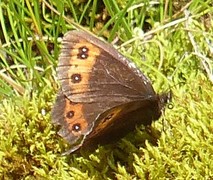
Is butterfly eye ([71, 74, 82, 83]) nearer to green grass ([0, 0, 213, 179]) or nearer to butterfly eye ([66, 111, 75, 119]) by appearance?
butterfly eye ([66, 111, 75, 119])

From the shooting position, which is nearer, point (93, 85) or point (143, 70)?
point (93, 85)

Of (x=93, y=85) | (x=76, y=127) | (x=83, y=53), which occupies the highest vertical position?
(x=83, y=53)

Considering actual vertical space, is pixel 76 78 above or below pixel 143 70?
above

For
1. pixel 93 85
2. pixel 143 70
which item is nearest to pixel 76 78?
pixel 93 85

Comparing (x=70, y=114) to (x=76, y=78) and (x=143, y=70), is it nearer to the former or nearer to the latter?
(x=76, y=78)

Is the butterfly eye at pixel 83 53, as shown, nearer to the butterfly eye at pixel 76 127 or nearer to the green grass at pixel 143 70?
the butterfly eye at pixel 76 127
